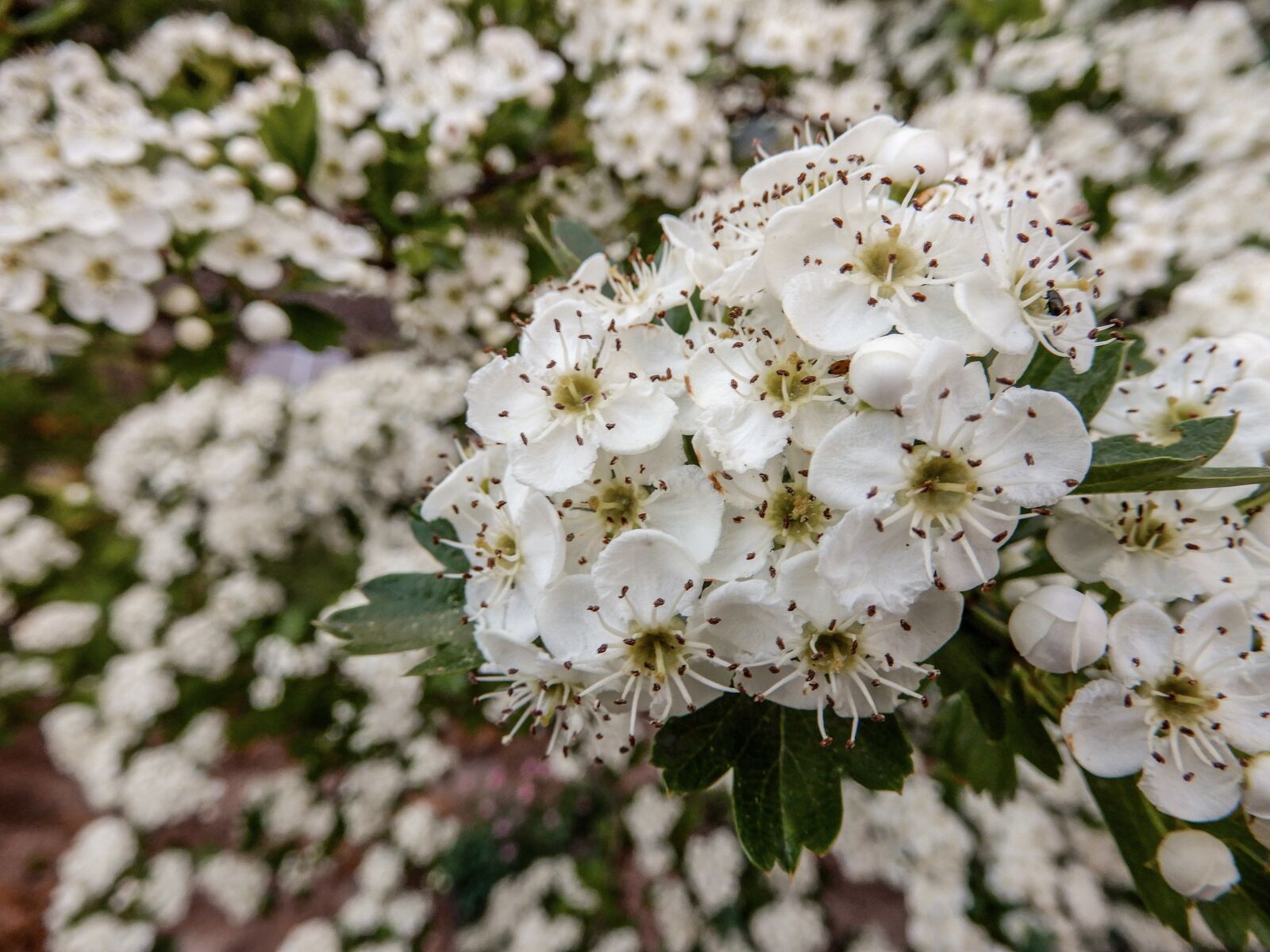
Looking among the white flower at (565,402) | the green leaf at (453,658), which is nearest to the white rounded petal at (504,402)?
the white flower at (565,402)

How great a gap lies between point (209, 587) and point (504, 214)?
5.90 feet

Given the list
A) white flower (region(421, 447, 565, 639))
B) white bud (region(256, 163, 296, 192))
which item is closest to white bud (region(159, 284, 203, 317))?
white bud (region(256, 163, 296, 192))

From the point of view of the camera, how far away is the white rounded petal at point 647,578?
680mm

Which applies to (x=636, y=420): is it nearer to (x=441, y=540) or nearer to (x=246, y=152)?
(x=441, y=540)

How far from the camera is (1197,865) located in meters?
0.70

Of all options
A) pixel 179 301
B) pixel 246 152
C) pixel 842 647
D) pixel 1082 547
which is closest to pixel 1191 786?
pixel 1082 547

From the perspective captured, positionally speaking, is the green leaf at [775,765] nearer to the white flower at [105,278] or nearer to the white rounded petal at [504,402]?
the white rounded petal at [504,402]

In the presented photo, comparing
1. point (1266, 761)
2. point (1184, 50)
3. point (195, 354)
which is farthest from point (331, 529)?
point (1184, 50)

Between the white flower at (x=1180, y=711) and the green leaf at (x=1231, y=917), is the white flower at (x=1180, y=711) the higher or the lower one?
the higher one

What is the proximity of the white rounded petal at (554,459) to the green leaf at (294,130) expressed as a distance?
47.9 inches

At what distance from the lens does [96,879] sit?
2.19 m

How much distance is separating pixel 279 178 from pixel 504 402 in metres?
1.12

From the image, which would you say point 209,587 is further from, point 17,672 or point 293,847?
point 293,847

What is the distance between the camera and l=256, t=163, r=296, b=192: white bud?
1499 mm
